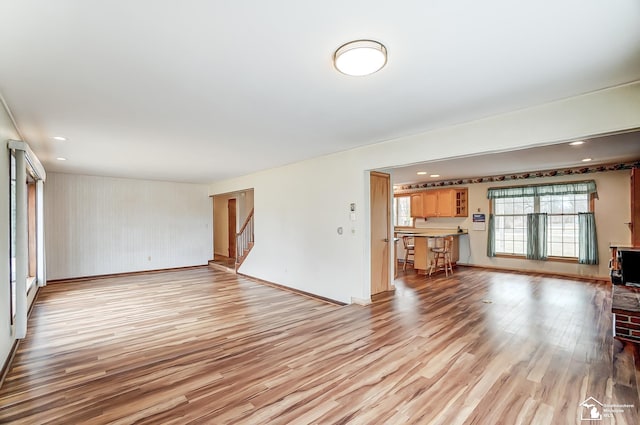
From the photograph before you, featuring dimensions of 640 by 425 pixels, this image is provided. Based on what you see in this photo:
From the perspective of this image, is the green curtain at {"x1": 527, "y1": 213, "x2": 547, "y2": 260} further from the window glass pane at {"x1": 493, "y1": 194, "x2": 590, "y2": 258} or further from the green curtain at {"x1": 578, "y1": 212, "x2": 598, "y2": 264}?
the green curtain at {"x1": 578, "y1": 212, "x2": 598, "y2": 264}

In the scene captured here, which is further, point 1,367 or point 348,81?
point 1,367

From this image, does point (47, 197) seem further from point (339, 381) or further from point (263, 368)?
point (339, 381)

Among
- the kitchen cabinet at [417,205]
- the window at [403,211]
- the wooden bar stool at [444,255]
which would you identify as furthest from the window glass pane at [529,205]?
the window at [403,211]

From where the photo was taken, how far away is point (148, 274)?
7.55 meters

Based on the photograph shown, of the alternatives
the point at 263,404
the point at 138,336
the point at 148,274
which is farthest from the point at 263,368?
the point at 148,274

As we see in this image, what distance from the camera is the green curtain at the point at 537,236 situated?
23.0 feet

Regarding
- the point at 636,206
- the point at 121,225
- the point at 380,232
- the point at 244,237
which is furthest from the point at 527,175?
the point at 121,225

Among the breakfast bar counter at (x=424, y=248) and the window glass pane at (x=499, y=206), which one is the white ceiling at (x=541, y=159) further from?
the breakfast bar counter at (x=424, y=248)

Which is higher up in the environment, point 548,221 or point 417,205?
point 417,205

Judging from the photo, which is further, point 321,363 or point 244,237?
point 244,237

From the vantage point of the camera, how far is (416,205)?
356 inches

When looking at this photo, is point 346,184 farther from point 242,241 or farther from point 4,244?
point 242,241

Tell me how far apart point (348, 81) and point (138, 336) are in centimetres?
362

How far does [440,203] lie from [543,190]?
2.38 m
